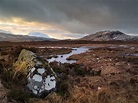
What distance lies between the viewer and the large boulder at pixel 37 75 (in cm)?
995

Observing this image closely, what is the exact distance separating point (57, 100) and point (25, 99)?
1260 mm

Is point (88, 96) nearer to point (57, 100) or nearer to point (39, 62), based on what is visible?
point (57, 100)

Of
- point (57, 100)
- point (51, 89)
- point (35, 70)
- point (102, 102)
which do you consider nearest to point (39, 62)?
point (35, 70)

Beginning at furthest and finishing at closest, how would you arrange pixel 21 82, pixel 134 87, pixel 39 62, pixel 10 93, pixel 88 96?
pixel 134 87, pixel 39 62, pixel 21 82, pixel 88 96, pixel 10 93

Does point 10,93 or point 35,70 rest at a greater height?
point 35,70

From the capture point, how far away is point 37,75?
33.5 ft

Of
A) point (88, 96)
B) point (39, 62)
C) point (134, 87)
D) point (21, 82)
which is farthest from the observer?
point (134, 87)

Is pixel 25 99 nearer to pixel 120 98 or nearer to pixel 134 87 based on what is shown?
pixel 120 98

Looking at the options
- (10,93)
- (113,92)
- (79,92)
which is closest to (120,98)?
(113,92)

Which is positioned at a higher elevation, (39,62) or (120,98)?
(39,62)

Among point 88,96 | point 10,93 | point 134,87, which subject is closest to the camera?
point 10,93

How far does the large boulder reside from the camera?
9.95 meters

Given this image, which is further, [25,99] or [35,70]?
[35,70]

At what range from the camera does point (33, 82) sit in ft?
33.2
